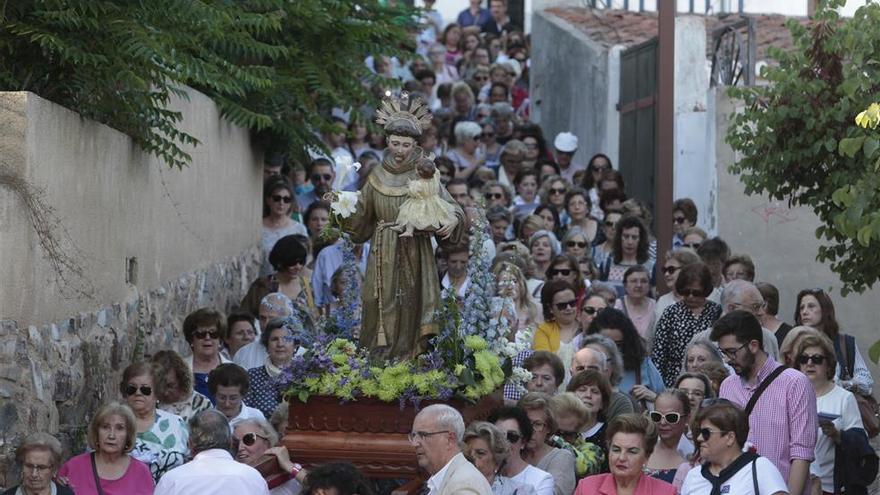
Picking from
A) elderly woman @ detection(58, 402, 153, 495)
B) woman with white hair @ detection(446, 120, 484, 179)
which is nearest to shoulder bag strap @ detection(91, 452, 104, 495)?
elderly woman @ detection(58, 402, 153, 495)

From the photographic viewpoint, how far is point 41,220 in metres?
11.5

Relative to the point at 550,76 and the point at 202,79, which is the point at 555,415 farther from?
the point at 550,76

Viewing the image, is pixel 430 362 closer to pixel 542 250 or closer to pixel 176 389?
pixel 176 389

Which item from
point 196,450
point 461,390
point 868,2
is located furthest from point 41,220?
point 868,2

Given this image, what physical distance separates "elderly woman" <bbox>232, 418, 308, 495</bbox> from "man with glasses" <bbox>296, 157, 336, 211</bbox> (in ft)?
29.7

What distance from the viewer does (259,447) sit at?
37.7 ft

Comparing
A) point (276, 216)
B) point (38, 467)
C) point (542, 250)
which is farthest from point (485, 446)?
point (276, 216)

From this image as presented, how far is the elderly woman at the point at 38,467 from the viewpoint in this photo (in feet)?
33.9

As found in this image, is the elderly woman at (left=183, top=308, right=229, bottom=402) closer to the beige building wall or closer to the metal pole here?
the metal pole

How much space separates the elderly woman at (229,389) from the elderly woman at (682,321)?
146 inches

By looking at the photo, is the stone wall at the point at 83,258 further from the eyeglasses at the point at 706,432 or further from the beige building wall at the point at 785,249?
the beige building wall at the point at 785,249

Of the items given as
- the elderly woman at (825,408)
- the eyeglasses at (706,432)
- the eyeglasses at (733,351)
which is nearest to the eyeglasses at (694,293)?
the elderly woman at (825,408)

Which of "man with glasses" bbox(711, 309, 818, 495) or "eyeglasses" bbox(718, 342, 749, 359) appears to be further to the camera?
"eyeglasses" bbox(718, 342, 749, 359)

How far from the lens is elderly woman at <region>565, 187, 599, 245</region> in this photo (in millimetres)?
19469
